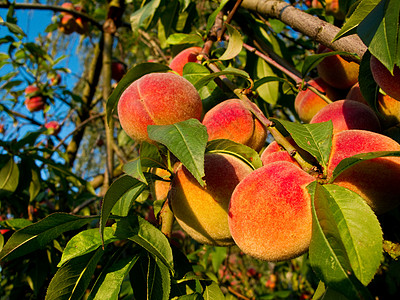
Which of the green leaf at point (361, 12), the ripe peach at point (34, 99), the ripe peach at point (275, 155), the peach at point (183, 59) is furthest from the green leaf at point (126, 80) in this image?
the ripe peach at point (34, 99)

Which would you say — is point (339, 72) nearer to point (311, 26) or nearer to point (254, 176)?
point (311, 26)

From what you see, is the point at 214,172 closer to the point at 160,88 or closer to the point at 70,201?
the point at 160,88

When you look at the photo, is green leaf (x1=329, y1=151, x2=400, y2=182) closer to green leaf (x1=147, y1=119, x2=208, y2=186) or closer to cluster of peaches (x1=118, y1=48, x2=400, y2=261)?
cluster of peaches (x1=118, y1=48, x2=400, y2=261)

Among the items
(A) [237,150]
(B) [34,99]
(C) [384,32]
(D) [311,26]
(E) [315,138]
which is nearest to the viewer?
(C) [384,32]

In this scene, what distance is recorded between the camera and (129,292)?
3.01 feet

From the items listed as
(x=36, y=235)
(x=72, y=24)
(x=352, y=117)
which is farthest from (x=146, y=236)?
(x=72, y=24)

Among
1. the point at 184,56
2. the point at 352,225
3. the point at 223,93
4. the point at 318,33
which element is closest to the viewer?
the point at 352,225

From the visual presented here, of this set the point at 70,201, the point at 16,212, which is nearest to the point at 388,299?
the point at 70,201

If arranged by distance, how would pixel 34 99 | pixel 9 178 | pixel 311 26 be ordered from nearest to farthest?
pixel 311 26
pixel 9 178
pixel 34 99

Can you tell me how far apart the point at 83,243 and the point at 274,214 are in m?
0.30

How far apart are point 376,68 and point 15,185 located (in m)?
1.14

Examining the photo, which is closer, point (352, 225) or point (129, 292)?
point (352, 225)

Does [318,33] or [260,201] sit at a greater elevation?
[318,33]

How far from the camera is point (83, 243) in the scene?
0.53 metres
